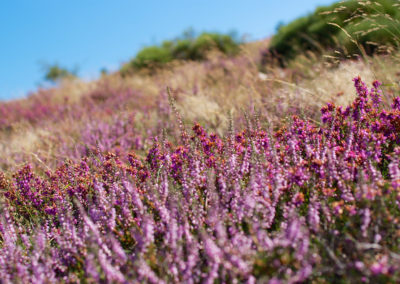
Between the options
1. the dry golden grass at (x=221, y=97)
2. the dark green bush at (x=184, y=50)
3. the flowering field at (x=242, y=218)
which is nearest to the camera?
the flowering field at (x=242, y=218)

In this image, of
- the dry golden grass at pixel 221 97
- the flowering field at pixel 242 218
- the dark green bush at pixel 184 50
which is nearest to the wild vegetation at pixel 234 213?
the flowering field at pixel 242 218

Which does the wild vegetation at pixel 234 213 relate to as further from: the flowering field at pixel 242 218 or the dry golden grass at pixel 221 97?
the dry golden grass at pixel 221 97

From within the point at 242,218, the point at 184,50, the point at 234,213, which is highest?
the point at 184,50

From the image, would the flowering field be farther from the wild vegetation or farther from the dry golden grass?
the dry golden grass

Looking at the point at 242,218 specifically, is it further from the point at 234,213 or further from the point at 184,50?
the point at 184,50

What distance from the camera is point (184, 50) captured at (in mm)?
18188

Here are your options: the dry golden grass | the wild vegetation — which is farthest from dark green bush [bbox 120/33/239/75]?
the wild vegetation

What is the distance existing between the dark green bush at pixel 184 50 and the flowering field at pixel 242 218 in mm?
14239

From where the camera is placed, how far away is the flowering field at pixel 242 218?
75.2 inches

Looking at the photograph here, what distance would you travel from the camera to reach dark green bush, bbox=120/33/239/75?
17.2m

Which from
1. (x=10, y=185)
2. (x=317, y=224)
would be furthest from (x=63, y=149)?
(x=317, y=224)

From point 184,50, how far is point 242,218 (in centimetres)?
1673

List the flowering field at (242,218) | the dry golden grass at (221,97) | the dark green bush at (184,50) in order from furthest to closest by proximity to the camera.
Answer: the dark green bush at (184,50) < the dry golden grass at (221,97) < the flowering field at (242,218)

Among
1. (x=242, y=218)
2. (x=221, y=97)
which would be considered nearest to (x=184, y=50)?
(x=221, y=97)
